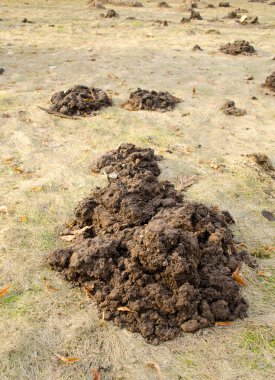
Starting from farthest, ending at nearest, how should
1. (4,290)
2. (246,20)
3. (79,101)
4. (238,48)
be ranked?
(246,20), (238,48), (79,101), (4,290)

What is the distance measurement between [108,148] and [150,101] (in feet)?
5.55

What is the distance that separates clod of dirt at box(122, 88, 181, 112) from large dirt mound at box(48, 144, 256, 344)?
335cm

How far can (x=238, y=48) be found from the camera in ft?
34.0

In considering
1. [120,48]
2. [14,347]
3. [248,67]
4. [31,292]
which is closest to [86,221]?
[31,292]

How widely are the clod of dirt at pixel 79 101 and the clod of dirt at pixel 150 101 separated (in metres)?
0.39

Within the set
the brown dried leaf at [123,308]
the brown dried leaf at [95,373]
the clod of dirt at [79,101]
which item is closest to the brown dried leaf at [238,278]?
the brown dried leaf at [123,308]

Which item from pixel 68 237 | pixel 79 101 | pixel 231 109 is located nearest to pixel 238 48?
pixel 231 109

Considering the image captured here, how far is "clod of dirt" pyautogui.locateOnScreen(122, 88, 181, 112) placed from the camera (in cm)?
682

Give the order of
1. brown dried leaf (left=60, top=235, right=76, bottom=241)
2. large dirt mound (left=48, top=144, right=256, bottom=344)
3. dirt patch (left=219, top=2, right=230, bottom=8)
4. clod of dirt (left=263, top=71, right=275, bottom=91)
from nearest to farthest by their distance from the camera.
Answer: large dirt mound (left=48, top=144, right=256, bottom=344)
brown dried leaf (left=60, top=235, right=76, bottom=241)
clod of dirt (left=263, top=71, right=275, bottom=91)
dirt patch (left=219, top=2, right=230, bottom=8)

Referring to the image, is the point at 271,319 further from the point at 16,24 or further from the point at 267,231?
the point at 16,24

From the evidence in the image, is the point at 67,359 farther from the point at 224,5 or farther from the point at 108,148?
the point at 224,5

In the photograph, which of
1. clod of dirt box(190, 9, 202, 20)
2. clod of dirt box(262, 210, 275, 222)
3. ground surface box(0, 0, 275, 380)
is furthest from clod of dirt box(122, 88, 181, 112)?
clod of dirt box(190, 9, 202, 20)

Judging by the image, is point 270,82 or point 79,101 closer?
point 79,101

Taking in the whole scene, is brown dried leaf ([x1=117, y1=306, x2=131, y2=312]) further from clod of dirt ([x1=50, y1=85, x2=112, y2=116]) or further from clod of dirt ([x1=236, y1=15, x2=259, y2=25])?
clod of dirt ([x1=236, y1=15, x2=259, y2=25])
